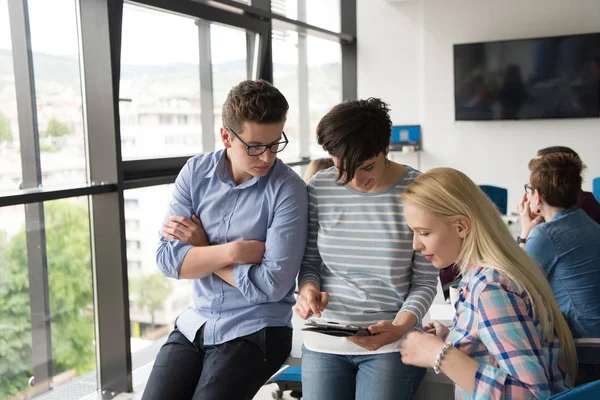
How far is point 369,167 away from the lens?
1782mm

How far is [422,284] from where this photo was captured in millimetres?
1807

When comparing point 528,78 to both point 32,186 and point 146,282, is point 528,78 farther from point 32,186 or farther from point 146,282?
point 32,186

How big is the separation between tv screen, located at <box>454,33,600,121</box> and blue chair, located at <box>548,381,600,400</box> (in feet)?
17.6

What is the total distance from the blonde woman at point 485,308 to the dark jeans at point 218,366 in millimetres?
481

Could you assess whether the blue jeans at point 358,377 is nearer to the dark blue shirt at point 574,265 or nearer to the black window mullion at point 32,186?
the dark blue shirt at point 574,265

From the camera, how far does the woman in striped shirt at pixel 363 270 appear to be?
1725 millimetres

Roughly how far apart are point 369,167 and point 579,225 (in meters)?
1.07

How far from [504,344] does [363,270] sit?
21.3 inches

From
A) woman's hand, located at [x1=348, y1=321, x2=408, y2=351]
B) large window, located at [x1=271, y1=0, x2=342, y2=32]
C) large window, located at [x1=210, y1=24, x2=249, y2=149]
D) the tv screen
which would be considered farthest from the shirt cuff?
the tv screen

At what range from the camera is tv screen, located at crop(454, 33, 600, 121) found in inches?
233

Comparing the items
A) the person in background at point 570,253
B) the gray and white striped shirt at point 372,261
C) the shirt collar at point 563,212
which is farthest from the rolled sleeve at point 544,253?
the gray and white striped shirt at point 372,261

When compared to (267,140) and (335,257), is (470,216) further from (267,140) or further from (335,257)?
(267,140)

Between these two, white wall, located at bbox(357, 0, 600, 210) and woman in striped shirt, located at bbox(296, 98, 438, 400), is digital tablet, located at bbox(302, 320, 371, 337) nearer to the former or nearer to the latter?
woman in striped shirt, located at bbox(296, 98, 438, 400)

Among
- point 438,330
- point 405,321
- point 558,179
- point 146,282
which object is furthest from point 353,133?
point 146,282
